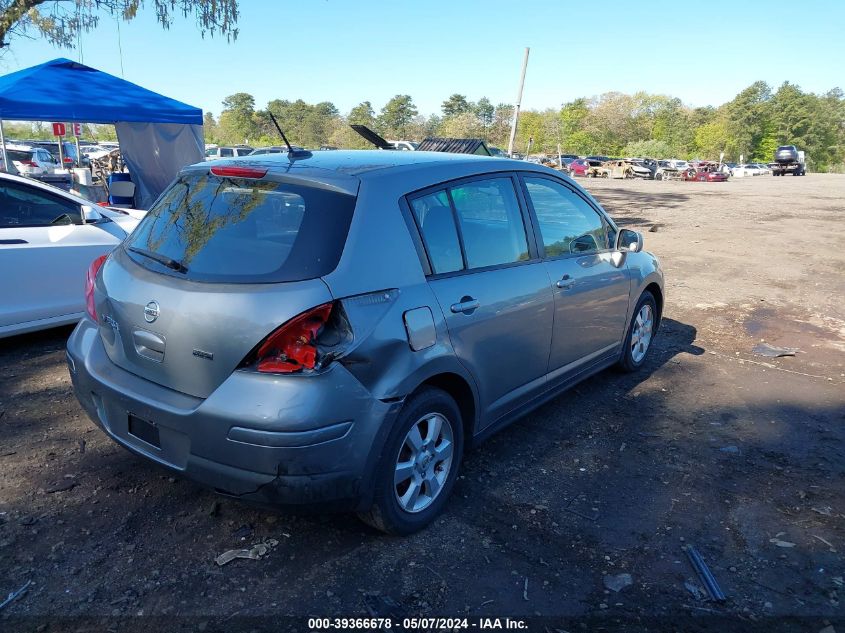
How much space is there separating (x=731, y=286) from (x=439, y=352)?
24.7 feet

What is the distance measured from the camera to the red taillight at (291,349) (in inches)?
95.3

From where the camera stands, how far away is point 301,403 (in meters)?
2.38

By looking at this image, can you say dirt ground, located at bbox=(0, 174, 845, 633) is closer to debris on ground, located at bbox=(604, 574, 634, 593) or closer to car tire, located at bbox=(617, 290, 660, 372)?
debris on ground, located at bbox=(604, 574, 634, 593)

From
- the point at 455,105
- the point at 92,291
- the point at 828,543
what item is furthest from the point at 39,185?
the point at 455,105

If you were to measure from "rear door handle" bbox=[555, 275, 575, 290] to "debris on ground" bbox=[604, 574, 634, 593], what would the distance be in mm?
1688

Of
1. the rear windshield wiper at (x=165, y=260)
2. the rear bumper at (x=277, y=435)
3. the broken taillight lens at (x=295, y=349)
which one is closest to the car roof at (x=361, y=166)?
the rear windshield wiper at (x=165, y=260)

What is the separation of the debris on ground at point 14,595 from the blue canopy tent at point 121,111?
865 cm

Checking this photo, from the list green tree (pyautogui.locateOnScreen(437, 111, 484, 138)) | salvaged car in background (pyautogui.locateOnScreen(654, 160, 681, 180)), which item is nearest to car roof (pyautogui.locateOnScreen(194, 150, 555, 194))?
salvaged car in background (pyautogui.locateOnScreen(654, 160, 681, 180))

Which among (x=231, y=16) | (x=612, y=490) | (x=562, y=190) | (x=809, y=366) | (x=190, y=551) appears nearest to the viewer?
(x=190, y=551)

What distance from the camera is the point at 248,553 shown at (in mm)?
2791

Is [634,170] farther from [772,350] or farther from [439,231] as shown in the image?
[439,231]

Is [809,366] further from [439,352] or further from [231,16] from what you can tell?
[231,16]

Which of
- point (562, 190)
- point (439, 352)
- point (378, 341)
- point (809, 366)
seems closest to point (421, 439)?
point (439, 352)

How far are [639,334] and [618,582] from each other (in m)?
2.87
